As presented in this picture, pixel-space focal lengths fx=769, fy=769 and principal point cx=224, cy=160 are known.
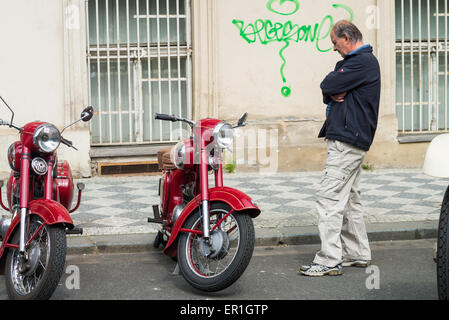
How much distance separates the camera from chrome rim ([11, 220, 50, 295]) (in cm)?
483

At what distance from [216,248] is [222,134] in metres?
0.76

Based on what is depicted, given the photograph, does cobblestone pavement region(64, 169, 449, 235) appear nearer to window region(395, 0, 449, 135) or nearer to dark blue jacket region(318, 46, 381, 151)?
window region(395, 0, 449, 135)

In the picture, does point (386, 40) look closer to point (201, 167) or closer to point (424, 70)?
point (424, 70)

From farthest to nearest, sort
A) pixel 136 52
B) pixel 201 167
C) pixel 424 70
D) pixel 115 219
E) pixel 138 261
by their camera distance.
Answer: pixel 424 70 → pixel 136 52 → pixel 115 219 → pixel 138 261 → pixel 201 167

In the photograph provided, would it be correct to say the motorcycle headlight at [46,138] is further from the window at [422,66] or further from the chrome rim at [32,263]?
the window at [422,66]

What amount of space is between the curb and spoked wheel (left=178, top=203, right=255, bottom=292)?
4.41ft

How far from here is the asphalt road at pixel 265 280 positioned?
5082 millimetres

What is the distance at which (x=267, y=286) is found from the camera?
533 cm

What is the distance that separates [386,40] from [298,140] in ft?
6.26

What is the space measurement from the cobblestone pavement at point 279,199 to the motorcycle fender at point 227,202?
169 cm

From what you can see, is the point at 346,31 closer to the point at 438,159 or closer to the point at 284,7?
the point at 438,159

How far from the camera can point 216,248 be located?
16.6 ft
